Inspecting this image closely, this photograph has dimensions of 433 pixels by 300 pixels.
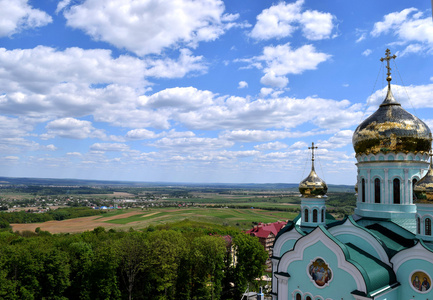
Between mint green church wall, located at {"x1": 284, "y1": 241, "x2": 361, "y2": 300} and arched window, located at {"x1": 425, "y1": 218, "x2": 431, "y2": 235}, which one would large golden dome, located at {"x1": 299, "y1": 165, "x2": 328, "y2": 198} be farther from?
arched window, located at {"x1": 425, "y1": 218, "x2": 431, "y2": 235}

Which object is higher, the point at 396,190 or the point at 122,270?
the point at 396,190

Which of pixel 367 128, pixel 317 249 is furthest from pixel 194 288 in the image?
pixel 367 128

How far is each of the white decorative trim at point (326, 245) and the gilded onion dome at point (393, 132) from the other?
6.00 metres

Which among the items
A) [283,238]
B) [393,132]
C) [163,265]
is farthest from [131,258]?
[393,132]

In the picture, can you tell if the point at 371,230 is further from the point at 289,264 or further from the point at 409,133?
the point at 409,133

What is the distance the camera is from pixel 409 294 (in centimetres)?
1227

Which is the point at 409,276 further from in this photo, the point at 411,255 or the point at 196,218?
the point at 196,218

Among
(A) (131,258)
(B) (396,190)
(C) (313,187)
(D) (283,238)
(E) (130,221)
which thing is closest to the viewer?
(B) (396,190)

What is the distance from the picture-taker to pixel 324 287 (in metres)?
12.9

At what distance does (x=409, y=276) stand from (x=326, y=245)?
3.43 meters

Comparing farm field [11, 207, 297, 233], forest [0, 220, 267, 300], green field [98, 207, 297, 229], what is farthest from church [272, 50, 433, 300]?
green field [98, 207, 297, 229]

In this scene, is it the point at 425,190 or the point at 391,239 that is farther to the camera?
the point at 391,239

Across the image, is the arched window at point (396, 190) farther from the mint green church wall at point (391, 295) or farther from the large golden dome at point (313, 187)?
the mint green church wall at point (391, 295)

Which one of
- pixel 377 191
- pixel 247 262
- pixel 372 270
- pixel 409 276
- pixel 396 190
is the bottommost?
pixel 247 262
